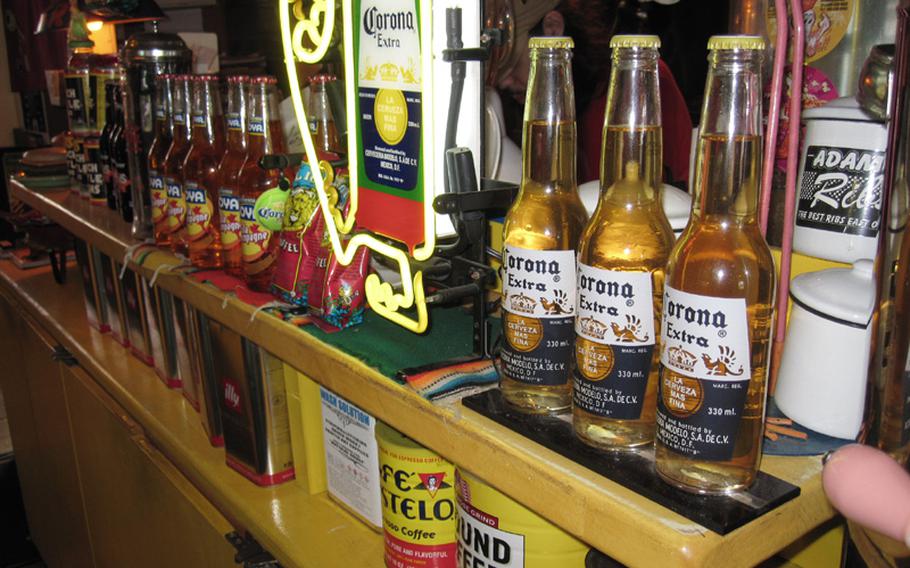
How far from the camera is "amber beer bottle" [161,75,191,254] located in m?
1.33

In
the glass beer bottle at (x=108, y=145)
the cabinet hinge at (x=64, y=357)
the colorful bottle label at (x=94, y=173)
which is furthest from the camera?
the cabinet hinge at (x=64, y=357)

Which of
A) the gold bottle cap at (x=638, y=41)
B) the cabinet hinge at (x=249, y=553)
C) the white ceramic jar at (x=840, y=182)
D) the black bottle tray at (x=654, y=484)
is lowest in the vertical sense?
the cabinet hinge at (x=249, y=553)

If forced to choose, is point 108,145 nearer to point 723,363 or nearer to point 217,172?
point 217,172

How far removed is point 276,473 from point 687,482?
857mm

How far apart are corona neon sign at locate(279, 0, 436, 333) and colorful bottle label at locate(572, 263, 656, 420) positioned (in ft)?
0.84

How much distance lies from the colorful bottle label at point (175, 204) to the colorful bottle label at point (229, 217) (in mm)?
175

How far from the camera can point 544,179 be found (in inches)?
26.2

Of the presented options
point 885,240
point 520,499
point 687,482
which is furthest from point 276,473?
point 885,240

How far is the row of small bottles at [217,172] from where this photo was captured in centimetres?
112

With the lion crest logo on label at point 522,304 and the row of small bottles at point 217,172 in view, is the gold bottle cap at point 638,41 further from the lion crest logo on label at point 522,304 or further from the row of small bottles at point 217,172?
the row of small bottles at point 217,172

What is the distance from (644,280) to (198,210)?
912 mm

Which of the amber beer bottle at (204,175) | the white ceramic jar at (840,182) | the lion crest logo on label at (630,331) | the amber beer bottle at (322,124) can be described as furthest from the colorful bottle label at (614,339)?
the amber beer bottle at (204,175)

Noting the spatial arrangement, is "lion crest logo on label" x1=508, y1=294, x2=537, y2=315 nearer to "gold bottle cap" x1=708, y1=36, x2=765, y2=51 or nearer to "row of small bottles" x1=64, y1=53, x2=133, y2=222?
"gold bottle cap" x1=708, y1=36, x2=765, y2=51

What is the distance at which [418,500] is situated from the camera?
0.91 m
